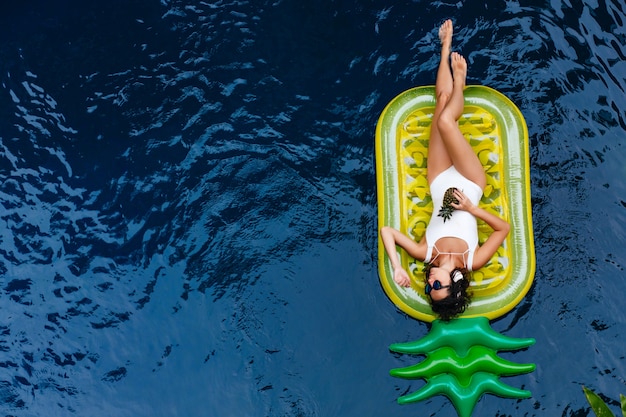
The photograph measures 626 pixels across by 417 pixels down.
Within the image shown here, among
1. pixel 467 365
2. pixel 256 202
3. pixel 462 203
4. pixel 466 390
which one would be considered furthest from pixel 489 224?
pixel 256 202

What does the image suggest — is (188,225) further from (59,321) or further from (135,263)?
(59,321)

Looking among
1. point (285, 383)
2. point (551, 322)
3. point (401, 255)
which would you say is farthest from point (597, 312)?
point (285, 383)

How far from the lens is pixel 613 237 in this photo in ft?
17.1

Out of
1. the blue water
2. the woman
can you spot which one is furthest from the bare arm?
the blue water

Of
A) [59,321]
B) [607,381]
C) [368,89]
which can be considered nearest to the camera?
[607,381]

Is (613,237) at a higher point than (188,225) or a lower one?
higher

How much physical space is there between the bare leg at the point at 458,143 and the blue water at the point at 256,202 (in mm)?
622

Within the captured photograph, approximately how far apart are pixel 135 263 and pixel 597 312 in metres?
3.63

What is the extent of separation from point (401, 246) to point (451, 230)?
39cm

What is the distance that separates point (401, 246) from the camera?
16.3 ft

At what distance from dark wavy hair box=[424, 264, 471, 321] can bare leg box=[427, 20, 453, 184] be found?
779 mm

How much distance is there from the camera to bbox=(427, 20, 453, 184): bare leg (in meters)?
5.03

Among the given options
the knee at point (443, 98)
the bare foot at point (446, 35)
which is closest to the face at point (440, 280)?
the knee at point (443, 98)

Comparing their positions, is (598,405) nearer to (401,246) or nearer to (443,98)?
(401,246)
